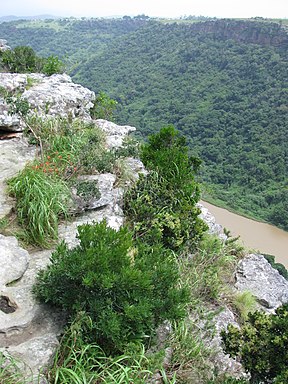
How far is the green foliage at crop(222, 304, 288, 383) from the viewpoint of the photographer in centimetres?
273

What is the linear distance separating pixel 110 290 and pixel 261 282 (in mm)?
3061

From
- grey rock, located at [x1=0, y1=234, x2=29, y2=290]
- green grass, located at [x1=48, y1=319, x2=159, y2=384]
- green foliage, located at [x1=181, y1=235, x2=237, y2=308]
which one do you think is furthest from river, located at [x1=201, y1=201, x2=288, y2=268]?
green grass, located at [x1=48, y1=319, x2=159, y2=384]

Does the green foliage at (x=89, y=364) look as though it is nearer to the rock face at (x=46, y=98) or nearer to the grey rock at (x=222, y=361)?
the grey rock at (x=222, y=361)

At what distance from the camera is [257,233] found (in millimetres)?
26625

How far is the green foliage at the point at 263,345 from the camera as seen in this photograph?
8.96 ft

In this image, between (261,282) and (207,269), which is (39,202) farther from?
(261,282)

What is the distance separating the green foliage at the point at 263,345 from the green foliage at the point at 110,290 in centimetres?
52

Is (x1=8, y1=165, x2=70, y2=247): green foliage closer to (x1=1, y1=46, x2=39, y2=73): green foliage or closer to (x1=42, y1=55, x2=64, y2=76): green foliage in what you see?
(x1=42, y1=55, x2=64, y2=76): green foliage

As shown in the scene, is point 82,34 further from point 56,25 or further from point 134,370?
point 134,370

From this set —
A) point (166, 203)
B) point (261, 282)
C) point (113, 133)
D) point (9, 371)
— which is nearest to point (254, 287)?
point (261, 282)

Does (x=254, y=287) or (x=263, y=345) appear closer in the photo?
(x=263, y=345)

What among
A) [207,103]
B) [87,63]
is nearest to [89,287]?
[207,103]

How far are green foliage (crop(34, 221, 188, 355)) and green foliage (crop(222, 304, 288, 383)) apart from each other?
0.52m

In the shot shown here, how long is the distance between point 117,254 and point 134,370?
33.0 inches
